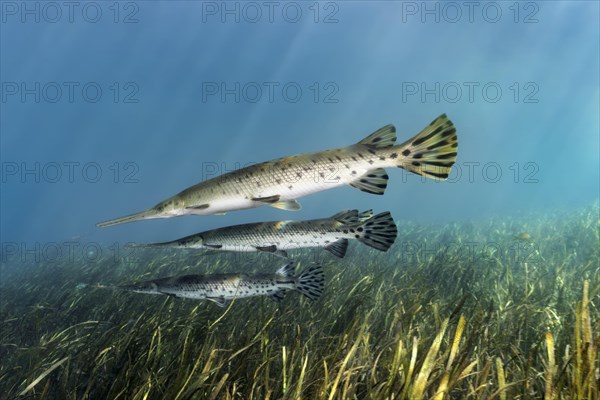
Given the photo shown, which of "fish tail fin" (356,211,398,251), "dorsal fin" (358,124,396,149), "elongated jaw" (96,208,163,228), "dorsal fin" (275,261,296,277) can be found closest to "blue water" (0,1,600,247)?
"dorsal fin" (275,261,296,277)

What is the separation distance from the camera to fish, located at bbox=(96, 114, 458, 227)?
12.2 ft

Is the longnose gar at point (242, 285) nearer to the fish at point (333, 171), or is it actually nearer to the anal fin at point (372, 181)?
the fish at point (333, 171)

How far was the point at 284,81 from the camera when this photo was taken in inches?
3981

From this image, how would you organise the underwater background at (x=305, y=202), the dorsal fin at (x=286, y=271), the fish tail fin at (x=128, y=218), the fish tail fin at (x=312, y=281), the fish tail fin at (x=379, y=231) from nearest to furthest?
the underwater background at (x=305, y=202), the fish tail fin at (x=128, y=218), the fish tail fin at (x=379, y=231), the fish tail fin at (x=312, y=281), the dorsal fin at (x=286, y=271)

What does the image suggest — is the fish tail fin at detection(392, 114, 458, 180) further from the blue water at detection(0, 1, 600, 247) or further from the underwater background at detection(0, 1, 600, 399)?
the blue water at detection(0, 1, 600, 247)

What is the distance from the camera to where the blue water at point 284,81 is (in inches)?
2510

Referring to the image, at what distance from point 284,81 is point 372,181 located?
10288 centimetres

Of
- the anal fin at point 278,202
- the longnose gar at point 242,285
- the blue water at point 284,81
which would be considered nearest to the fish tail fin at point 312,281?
the longnose gar at point 242,285

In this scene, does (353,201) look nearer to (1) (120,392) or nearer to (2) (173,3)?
(2) (173,3)

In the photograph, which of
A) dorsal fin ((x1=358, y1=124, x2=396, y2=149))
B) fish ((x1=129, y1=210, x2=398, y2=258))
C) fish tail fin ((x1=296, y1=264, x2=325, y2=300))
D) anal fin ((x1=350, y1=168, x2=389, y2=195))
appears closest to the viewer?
anal fin ((x1=350, y1=168, x2=389, y2=195))

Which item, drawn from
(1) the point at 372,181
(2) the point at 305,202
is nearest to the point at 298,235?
(1) the point at 372,181

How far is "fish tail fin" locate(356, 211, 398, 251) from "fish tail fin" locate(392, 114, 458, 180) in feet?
2.85

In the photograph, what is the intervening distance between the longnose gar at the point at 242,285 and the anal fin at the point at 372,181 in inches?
59.1

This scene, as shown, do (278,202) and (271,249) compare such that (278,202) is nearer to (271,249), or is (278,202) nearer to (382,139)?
(271,249)
